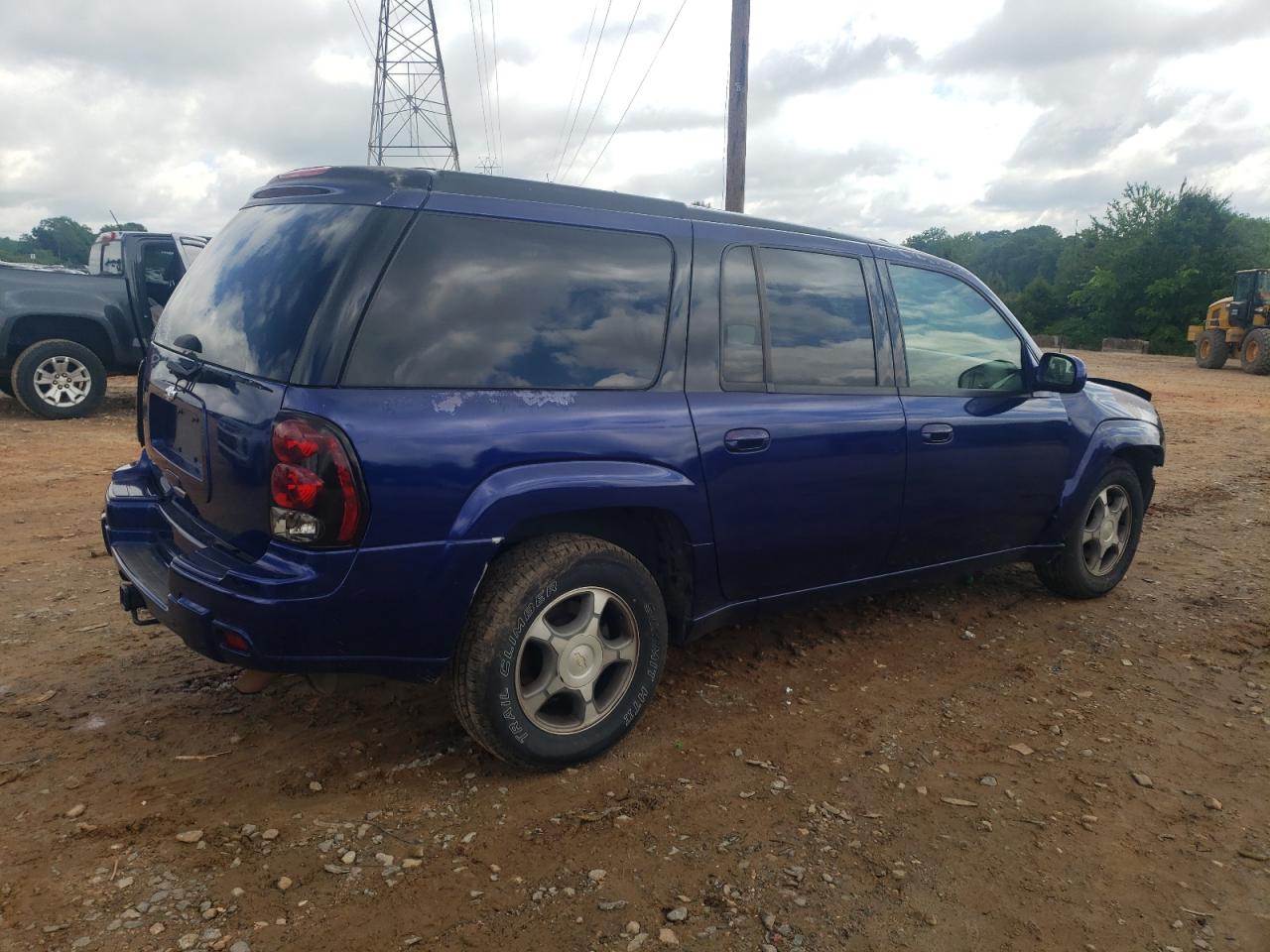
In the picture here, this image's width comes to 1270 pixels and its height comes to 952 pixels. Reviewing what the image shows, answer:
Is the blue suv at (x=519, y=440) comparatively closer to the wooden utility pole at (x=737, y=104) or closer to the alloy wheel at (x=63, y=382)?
the alloy wheel at (x=63, y=382)

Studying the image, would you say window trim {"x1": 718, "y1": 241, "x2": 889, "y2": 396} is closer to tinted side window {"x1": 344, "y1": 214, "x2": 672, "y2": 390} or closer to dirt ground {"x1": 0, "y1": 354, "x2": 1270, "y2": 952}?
tinted side window {"x1": 344, "y1": 214, "x2": 672, "y2": 390}

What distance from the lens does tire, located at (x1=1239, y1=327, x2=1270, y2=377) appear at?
21.3 m

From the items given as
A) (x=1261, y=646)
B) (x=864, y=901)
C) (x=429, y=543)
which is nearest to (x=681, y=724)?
(x=864, y=901)

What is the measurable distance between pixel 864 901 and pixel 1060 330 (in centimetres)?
4877

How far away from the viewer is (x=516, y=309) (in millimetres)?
2867

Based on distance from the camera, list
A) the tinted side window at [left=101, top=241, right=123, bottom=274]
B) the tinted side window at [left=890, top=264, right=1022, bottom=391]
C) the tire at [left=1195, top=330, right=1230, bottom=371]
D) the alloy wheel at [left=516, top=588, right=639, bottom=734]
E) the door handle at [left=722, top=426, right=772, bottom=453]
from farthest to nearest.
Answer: the tire at [left=1195, top=330, right=1230, bottom=371]
the tinted side window at [left=101, top=241, right=123, bottom=274]
the tinted side window at [left=890, top=264, right=1022, bottom=391]
the door handle at [left=722, top=426, right=772, bottom=453]
the alloy wheel at [left=516, top=588, right=639, bottom=734]

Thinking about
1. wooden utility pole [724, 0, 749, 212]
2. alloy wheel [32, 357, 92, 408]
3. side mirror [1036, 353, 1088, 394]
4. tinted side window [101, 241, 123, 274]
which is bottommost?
alloy wheel [32, 357, 92, 408]

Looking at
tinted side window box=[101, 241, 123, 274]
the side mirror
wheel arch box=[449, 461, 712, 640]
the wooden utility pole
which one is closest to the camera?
wheel arch box=[449, 461, 712, 640]

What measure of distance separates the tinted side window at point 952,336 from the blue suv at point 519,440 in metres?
0.03

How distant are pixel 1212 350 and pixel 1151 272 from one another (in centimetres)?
1868

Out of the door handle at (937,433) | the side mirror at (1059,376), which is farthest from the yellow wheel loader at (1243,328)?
the door handle at (937,433)

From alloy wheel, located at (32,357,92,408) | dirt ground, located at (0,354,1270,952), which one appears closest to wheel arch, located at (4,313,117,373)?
alloy wheel, located at (32,357,92,408)

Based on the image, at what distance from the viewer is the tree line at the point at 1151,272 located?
37719 mm

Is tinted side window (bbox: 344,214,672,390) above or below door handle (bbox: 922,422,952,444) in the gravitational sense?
above
